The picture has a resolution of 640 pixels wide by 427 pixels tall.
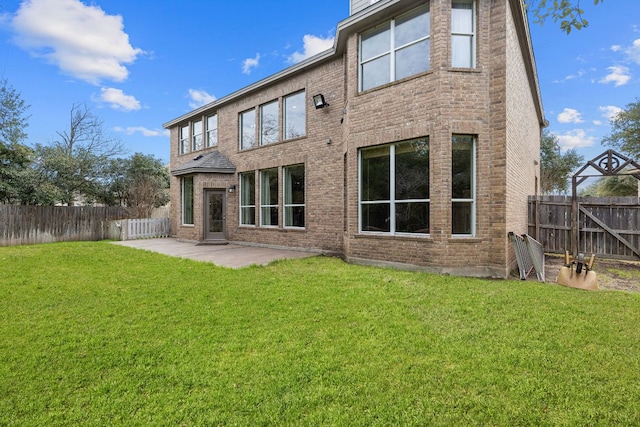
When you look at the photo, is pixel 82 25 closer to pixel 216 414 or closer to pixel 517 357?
pixel 216 414

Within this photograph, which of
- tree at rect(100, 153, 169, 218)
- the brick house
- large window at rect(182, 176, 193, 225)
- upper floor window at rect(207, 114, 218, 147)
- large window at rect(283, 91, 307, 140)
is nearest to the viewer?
the brick house

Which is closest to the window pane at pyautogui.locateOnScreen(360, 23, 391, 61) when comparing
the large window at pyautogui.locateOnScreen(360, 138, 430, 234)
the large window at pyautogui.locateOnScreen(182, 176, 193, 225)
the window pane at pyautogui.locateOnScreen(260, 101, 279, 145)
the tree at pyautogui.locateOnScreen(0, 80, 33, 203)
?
the large window at pyautogui.locateOnScreen(360, 138, 430, 234)

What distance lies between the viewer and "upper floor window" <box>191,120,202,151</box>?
15.4 m

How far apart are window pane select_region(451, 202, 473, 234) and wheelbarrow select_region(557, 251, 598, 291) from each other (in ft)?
6.09

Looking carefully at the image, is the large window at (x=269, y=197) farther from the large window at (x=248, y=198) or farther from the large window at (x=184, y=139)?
A: the large window at (x=184, y=139)

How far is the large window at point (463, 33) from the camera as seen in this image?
6926mm

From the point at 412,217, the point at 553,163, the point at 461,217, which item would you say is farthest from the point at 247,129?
the point at 553,163

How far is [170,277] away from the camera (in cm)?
651

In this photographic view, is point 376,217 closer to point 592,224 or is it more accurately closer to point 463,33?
point 463,33

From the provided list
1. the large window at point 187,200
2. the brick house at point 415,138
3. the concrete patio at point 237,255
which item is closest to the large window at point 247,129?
the brick house at point 415,138

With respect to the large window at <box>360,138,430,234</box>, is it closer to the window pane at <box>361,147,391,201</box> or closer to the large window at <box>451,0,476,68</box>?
the window pane at <box>361,147,391,201</box>

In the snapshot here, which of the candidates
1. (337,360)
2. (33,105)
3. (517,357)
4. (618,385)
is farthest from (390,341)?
(33,105)

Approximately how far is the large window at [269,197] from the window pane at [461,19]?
702 cm

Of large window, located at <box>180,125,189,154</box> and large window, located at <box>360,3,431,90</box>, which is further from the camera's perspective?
large window, located at <box>180,125,189,154</box>
